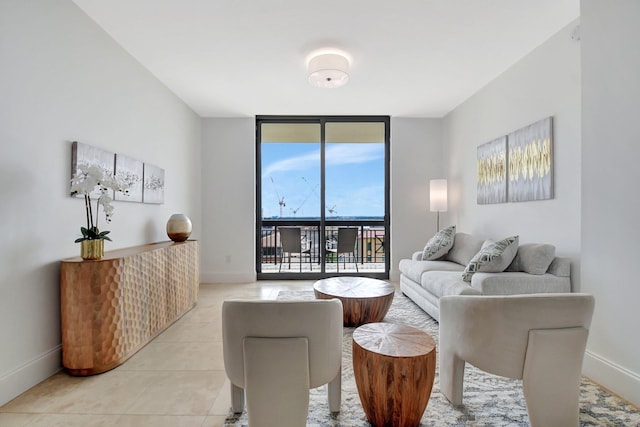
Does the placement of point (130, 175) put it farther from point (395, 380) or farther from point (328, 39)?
point (395, 380)

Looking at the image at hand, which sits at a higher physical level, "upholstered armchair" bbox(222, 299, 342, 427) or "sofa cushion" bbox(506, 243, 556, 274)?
"sofa cushion" bbox(506, 243, 556, 274)

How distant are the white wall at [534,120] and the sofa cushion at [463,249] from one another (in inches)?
9.7

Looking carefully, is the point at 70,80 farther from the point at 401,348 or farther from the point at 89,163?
the point at 401,348

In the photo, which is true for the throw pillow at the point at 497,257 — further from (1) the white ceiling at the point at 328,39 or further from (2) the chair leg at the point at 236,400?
(2) the chair leg at the point at 236,400

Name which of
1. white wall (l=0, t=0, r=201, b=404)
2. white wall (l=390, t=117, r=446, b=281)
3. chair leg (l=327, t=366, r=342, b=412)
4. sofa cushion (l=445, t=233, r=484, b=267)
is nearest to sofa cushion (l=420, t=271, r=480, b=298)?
sofa cushion (l=445, t=233, r=484, b=267)

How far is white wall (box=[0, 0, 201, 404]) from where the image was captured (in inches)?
76.4

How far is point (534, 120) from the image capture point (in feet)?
10.2

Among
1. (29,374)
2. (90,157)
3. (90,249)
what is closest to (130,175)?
(90,157)

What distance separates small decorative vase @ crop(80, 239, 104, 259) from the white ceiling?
1799 mm

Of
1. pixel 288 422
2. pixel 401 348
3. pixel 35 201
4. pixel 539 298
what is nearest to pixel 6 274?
pixel 35 201

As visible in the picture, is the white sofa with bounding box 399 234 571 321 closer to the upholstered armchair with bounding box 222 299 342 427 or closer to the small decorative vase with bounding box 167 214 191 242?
the upholstered armchair with bounding box 222 299 342 427

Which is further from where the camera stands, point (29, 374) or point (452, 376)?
point (29, 374)

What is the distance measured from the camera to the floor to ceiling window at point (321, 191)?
5371 mm

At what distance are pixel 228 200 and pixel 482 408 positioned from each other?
4.40 metres
